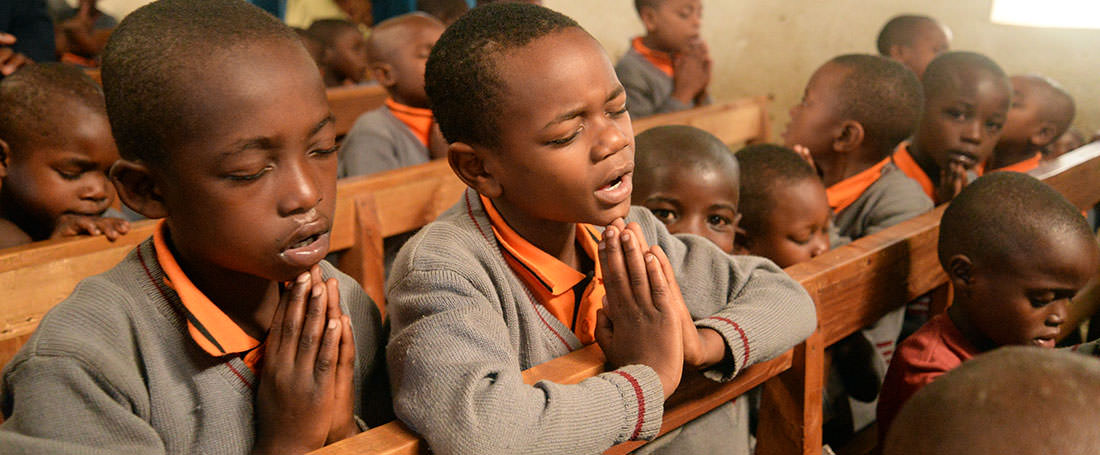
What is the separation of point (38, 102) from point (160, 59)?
138 cm

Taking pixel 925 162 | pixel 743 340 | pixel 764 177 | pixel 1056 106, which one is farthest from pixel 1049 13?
pixel 743 340

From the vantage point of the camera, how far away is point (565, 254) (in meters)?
1.42

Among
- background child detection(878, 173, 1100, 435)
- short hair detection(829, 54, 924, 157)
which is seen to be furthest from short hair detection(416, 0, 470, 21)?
background child detection(878, 173, 1100, 435)

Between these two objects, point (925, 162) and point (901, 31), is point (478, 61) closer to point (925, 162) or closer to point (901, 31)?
point (925, 162)

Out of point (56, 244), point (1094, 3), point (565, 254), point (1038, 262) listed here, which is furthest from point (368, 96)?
point (1094, 3)

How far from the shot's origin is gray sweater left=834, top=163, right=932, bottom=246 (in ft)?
8.21

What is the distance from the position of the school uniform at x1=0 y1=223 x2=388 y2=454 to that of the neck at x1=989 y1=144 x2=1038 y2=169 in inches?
140

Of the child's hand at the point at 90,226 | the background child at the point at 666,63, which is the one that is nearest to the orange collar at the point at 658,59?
the background child at the point at 666,63

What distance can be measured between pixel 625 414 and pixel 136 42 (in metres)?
0.77

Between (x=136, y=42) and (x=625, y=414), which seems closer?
(x=136, y=42)

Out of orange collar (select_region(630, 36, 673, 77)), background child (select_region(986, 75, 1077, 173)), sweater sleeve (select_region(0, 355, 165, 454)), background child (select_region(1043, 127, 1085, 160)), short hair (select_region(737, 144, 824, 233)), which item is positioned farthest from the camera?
background child (select_region(1043, 127, 1085, 160))

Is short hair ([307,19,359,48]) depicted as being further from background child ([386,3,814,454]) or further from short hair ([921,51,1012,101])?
background child ([386,3,814,454])

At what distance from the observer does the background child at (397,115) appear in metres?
2.94

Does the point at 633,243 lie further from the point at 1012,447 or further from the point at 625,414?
the point at 1012,447
